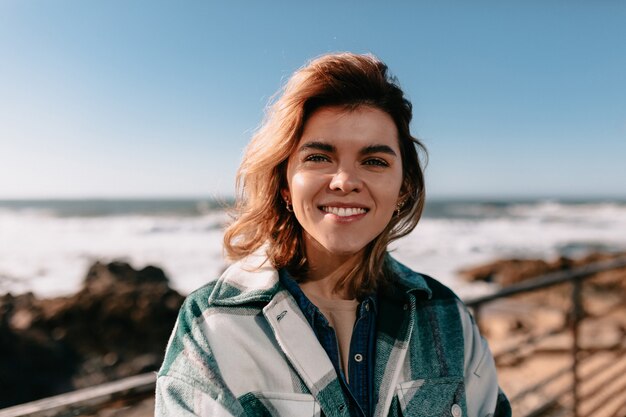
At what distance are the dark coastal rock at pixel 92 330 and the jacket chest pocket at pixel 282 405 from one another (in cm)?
540

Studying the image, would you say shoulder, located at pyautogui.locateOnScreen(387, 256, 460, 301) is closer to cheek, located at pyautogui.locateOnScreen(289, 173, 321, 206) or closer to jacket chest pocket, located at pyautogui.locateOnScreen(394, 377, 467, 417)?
jacket chest pocket, located at pyautogui.locateOnScreen(394, 377, 467, 417)

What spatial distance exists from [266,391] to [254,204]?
64 centimetres

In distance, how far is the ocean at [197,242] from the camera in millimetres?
16391

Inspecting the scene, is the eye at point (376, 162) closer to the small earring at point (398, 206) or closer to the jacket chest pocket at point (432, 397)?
the small earring at point (398, 206)

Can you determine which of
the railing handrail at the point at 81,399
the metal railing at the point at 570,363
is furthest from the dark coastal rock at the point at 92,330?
the railing handrail at the point at 81,399

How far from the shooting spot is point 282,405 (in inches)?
48.9

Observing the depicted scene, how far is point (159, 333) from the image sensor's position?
789 centimetres

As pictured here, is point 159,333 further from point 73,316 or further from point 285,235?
point 285,235

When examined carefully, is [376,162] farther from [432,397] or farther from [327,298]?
[432,397]

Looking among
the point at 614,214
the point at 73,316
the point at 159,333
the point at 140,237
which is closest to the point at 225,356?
the point at 159,333

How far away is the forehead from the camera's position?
141 centimetres

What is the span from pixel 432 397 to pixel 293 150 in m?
0.82

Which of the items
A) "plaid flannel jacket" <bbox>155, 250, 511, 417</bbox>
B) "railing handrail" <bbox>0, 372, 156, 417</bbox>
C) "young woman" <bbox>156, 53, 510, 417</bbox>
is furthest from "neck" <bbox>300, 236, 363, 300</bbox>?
"railing handrail" <bbox>0, 372, 156, 417</bbox>

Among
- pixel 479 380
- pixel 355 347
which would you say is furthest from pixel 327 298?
pixel 479 380
